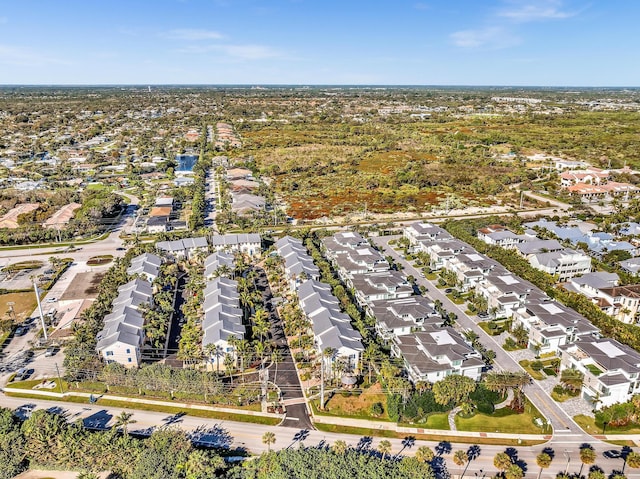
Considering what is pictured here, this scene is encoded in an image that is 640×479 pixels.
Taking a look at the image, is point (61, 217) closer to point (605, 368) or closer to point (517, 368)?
point (517, 368)

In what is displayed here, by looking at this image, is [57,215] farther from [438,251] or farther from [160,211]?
[438,251]

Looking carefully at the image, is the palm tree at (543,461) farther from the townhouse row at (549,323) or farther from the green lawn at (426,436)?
the townhouse row at (549,323)

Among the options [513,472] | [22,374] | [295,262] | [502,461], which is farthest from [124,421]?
[295,262]

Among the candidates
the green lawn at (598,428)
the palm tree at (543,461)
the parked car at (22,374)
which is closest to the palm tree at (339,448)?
the palm tree at (543,461)

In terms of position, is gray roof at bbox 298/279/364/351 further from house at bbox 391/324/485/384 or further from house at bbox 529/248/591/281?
house at bbox 529/248/591/281

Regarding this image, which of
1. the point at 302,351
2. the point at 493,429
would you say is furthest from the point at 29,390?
the point at 493,429
